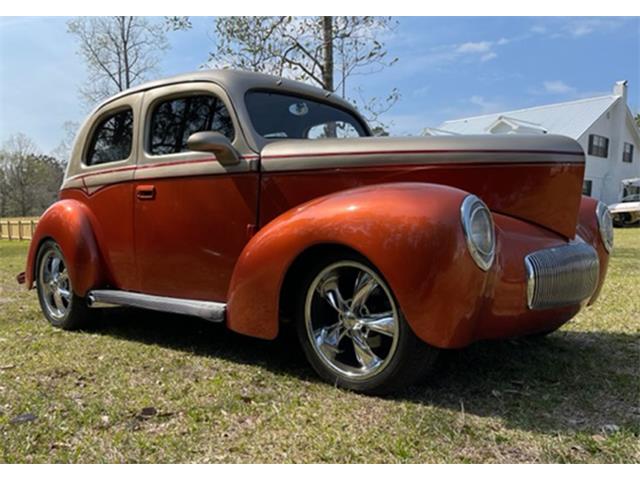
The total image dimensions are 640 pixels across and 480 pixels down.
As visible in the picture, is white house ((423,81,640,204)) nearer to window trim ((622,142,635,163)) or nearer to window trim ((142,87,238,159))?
window trim ((622,142,635,163))

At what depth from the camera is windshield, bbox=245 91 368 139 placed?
152 inches

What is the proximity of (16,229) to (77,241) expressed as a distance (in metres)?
28.2

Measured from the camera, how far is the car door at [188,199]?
362 cm

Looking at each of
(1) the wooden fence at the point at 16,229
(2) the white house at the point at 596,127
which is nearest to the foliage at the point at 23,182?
(1) the wooden fence at the point at 16,229

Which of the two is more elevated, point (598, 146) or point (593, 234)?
point (593, 234)

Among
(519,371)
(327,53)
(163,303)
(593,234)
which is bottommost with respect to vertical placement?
(519,371)

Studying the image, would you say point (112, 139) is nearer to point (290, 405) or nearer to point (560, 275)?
point (290, 405)

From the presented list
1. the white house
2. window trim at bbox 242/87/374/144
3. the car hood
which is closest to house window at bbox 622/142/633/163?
the white house

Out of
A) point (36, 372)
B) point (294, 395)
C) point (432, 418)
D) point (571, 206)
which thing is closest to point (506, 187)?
point (571, 206)

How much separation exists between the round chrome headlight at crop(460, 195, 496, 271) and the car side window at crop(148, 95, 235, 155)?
179 centimetres

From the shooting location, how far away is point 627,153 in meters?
31.3

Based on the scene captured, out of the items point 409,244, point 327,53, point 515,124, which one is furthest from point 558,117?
point 409,244

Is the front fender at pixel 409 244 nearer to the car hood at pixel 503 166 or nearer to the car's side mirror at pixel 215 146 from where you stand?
the car hood at pixel 503 166

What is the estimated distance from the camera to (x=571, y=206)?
322 cm
